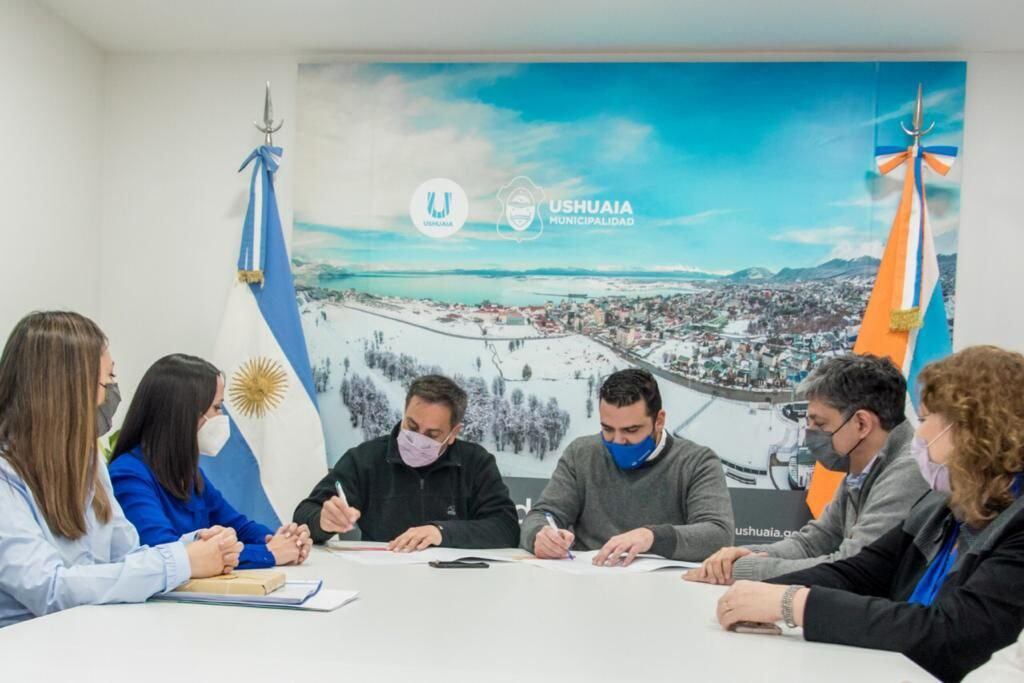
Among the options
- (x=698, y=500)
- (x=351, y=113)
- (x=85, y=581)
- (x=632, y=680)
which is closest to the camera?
(x=632, y=680)

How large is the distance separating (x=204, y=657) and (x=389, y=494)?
1807 millimetres

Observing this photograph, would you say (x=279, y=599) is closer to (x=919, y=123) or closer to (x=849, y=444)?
(x=849, y=444)

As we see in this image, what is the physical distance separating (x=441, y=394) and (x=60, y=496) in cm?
151

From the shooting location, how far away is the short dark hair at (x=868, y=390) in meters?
2.83

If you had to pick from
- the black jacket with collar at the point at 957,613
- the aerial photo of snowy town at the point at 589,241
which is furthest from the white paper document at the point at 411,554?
the aerial photo of snowy town at the point at 589,241

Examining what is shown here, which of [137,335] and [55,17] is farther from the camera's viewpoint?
[137,335]

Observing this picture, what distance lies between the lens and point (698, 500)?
10.3 feet

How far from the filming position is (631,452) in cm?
324

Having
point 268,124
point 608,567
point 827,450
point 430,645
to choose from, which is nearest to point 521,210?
point 268,124

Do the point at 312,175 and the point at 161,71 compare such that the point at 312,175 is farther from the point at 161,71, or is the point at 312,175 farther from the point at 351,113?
the point at 161,71

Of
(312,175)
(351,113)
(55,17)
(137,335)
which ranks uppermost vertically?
(55,17)

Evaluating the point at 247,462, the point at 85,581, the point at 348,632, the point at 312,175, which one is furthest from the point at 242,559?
the point at 312,175

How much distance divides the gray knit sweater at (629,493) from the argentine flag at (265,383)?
1.62 meters

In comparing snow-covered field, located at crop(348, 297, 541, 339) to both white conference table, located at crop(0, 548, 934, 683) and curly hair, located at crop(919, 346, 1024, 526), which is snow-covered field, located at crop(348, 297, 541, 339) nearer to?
white conference table, located at crop(0, 548, 934, 683)
